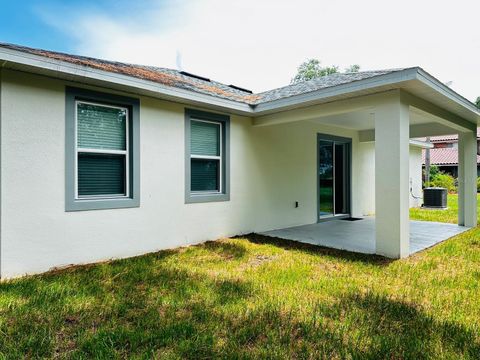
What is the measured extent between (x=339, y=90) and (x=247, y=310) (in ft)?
12.4

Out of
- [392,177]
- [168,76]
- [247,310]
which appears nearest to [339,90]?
[392,177]

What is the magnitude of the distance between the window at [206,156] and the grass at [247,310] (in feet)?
5.56

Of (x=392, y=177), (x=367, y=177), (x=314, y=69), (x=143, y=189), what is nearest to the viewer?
(x=392, y=177)

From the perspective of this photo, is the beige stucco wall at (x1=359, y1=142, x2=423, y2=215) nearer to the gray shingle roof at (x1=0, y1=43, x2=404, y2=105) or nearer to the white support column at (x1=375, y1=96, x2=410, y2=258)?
the gray shingle roof at (x1=0, y1=43, x2=404, y2=105)

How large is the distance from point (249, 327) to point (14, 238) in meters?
3.26

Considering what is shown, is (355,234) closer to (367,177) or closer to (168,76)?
(367,177)

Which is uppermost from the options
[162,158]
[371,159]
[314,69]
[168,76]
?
[314,69]

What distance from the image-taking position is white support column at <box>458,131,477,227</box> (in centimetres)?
768

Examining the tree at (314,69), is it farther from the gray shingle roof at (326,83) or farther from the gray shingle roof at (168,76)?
the gray shingle roof at (168,76)

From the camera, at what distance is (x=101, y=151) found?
468 cm

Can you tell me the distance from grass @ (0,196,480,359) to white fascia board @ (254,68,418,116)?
8.86 feet

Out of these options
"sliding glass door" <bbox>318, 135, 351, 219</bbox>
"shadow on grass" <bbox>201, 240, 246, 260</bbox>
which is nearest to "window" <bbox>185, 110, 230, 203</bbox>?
"shadow on grass" <bbox>201, 240, 246, 260</bbox>

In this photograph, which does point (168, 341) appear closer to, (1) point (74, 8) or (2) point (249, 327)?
(2) point (249, 327)

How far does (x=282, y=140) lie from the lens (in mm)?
7531
